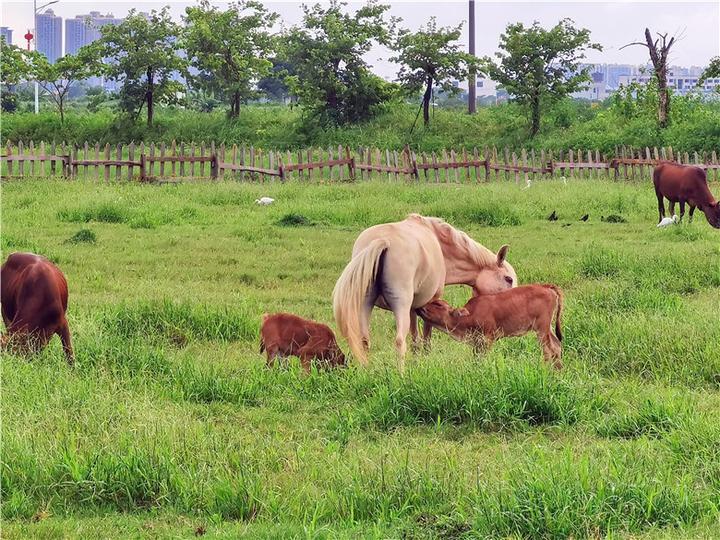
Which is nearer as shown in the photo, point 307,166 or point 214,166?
point 214,166

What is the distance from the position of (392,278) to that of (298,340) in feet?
2.68

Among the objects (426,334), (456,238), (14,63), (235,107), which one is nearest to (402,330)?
(426,334)

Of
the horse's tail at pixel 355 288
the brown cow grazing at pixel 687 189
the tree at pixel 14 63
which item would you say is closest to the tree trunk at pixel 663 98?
the brown cow grazing at pixel 687 189

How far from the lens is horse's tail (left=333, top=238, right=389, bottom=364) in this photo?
7.27 meters

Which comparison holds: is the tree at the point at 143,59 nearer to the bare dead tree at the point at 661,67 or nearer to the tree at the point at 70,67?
the tree at the point at 70,67

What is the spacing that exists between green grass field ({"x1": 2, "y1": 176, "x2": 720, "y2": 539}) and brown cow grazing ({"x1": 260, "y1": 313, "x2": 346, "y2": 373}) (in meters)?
0.25

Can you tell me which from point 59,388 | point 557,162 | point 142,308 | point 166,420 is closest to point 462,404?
point 166,420

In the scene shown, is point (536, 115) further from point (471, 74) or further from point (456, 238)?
point (456, 238)

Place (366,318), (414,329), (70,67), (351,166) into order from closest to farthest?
(366,318) < (414,329) < (351,166) < (70,67)

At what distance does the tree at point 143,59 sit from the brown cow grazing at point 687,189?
20604mm

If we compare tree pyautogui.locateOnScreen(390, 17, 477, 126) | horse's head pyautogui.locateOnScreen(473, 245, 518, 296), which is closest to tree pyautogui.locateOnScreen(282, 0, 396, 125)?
tree pyautogui.locateOnScreen(390, 17, 477, 126)

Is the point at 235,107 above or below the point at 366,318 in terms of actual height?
above

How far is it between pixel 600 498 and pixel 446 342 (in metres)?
4.13

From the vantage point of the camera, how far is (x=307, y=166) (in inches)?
919
